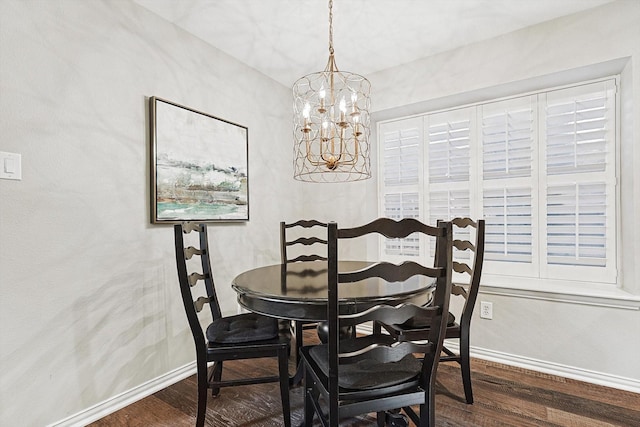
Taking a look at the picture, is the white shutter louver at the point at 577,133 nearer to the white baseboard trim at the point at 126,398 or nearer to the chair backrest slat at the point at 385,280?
the chair backrest slat at the point at 385,280

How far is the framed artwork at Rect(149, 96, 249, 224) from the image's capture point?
7.07ft

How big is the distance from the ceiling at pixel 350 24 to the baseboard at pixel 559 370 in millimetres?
2410

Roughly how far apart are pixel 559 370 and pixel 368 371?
5.73 ft

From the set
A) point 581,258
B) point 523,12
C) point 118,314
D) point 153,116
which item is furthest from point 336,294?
point 523,12

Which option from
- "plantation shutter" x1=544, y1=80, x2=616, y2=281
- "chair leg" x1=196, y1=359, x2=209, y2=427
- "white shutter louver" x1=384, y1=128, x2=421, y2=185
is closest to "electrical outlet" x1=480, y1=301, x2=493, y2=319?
"plantation shutter" x1=544, y1=80, x2=616, y2=281

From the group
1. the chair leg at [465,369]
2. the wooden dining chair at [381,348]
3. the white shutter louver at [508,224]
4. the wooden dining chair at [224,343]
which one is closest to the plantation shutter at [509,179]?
the white shutter louver at [508,224]

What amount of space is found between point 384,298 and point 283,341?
2.09 ft

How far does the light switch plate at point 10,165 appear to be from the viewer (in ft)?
4.95

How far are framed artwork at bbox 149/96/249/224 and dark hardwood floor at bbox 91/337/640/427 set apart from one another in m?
1.13

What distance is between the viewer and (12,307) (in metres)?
1.53

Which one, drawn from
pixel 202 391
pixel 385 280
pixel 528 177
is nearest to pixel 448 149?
pixel 528 177

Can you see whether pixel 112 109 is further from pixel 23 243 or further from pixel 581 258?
pixel 581 258

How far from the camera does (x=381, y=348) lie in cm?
121

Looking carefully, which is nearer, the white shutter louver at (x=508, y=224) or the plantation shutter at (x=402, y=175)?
the white shutter louver at (x=508, y=224)
